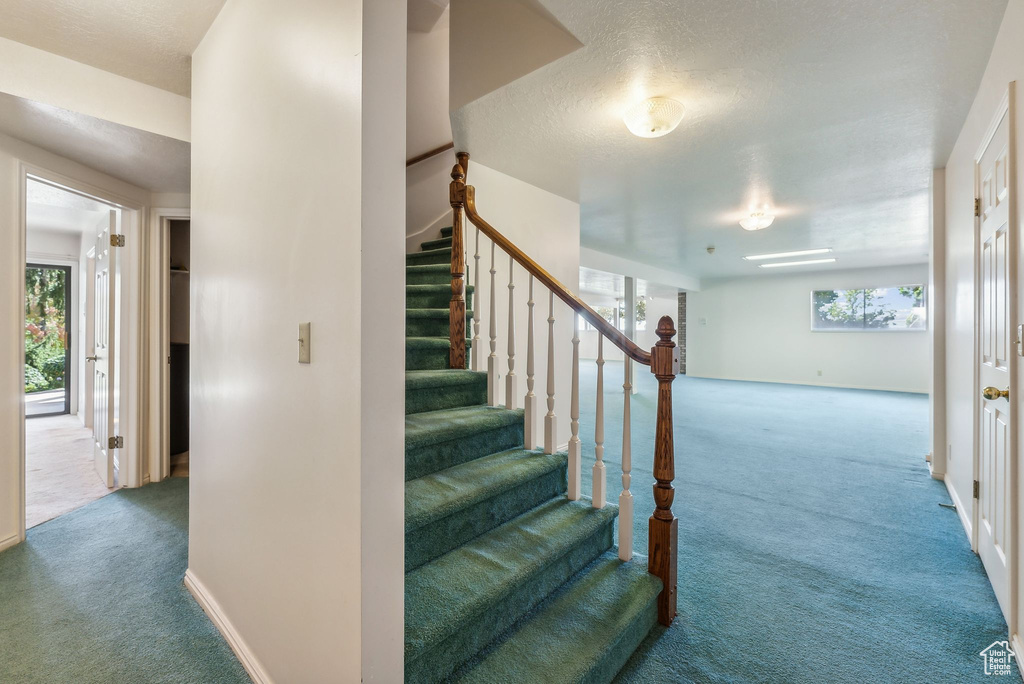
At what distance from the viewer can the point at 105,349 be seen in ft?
10.7

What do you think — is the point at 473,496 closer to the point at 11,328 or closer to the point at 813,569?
the point at 813,569

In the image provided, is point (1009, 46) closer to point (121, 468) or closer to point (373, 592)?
point (373, 592)

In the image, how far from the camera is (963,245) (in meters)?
2.48

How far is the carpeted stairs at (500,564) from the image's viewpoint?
51.1 inches

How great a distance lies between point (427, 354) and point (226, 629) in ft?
4.86

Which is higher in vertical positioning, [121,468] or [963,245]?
[963,245]

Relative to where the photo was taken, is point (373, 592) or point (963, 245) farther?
point (963, 245)

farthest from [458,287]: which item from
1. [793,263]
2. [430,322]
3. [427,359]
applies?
[793,263]

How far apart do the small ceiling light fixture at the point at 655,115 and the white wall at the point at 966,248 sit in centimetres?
121

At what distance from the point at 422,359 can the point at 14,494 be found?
7.16ft

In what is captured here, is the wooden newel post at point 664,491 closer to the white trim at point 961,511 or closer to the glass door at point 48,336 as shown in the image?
the white trim at point 961,511

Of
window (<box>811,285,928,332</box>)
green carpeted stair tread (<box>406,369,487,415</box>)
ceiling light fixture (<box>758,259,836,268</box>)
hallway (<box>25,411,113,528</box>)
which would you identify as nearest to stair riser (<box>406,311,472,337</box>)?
green carpeted stair tread (<box>406,369,487,415</box>)

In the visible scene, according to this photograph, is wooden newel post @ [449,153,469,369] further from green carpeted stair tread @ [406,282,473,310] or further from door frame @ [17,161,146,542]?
door frame @ [17,161,146,542]

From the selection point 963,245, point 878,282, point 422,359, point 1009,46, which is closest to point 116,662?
point 422,359
